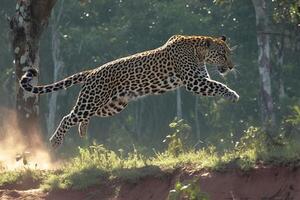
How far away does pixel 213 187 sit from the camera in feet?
36.3

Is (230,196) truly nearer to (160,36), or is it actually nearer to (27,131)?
(27,131)

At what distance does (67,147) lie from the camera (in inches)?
1555

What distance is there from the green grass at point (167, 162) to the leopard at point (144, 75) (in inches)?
36.6

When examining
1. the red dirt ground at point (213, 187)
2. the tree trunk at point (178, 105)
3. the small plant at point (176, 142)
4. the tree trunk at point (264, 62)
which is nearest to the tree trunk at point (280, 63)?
the tree trunk at point (178, 105)

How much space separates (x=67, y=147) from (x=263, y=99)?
1241cm

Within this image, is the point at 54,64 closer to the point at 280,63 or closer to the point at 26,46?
the point at 280,63

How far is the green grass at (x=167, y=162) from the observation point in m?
11.1

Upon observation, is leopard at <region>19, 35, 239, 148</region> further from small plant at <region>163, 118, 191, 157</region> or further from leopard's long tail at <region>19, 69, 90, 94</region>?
small plant at <region>163, 118, 191, 157</region>

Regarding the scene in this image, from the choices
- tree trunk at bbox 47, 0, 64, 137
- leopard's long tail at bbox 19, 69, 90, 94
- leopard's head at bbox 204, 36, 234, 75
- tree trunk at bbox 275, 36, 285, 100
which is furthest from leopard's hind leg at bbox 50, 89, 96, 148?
tree trunk at bbox 47, 0, 64, 137

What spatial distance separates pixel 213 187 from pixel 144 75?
3.65 m

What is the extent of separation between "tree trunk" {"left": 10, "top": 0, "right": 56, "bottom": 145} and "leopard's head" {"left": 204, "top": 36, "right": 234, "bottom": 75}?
4318 mm

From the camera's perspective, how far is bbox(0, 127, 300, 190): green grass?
36.5ft

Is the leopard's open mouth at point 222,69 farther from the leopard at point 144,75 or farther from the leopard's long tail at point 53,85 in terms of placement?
the leopard's long tail at point 53,85

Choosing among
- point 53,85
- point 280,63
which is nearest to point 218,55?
point 53,85
